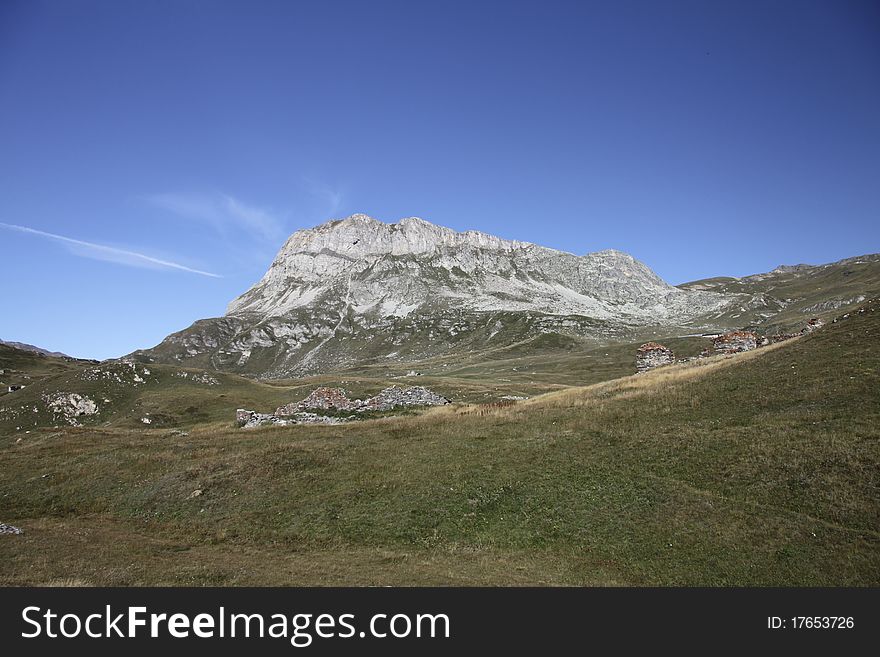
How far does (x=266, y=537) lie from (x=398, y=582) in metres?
10.1

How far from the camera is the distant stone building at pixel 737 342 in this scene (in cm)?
6494

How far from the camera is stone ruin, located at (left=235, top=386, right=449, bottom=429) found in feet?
175

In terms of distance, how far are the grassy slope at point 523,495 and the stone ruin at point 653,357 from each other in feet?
90.5

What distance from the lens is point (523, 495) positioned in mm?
26672

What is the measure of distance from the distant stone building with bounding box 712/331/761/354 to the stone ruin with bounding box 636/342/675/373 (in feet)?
22.5

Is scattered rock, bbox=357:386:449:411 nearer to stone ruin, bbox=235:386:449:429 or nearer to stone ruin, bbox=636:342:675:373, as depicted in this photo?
stone ruin, bbox=235:386:449:429

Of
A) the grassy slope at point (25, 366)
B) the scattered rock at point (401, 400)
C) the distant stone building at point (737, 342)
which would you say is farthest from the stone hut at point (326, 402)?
the grassy slope at point (25, 366)

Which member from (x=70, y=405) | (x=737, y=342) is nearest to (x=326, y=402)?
(x=70, y=405)

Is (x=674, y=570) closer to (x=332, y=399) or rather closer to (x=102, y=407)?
(x=332, y=399)

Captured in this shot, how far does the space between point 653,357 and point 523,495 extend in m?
51.4

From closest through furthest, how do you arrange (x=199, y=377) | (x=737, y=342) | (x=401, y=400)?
(x=401, y=400) → (x=737, y=342) → (x=199, y=377)

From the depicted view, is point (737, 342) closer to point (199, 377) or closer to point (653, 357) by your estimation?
point (653, 357)

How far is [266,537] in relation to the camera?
24.7m
